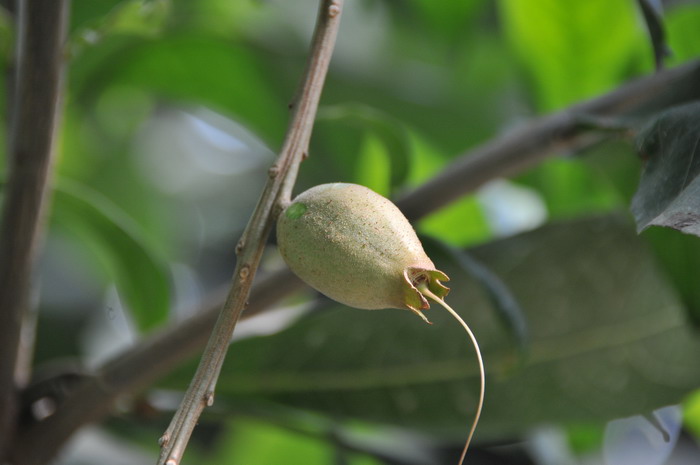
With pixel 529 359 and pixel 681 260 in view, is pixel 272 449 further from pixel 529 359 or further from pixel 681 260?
pixel 681 260

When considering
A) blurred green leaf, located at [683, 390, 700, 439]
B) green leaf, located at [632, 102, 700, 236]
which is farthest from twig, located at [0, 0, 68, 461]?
blurred green leaf, located at [683, 390, 700, 439]

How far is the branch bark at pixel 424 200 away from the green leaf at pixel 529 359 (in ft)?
0.33

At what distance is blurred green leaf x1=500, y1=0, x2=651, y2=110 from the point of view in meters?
0.75

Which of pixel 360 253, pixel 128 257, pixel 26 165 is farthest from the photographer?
pixel 128 257

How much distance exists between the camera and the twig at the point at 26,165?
404mm

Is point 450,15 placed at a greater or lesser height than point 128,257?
greater

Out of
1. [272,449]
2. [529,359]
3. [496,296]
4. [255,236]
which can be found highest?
[255,236]

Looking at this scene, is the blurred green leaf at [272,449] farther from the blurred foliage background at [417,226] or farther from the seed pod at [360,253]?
the seed pod at [360,253]

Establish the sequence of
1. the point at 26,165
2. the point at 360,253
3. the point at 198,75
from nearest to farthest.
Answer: the point at 360,253 → the point at 26,165 → the point at 198,75

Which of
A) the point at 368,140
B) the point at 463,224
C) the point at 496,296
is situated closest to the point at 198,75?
the point at 368,140

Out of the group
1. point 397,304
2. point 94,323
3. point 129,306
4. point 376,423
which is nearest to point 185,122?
point 94,323

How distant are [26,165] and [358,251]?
0.79 ft

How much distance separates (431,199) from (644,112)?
14 centimetres

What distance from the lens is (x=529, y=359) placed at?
1.96ft
